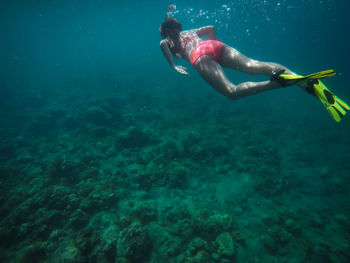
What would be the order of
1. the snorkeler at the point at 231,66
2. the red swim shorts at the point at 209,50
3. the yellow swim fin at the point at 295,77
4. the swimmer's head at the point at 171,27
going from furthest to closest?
the swimmer's head at the point at 171,27, the red swim shorts at the point at 209,50, the snorkeler at the point at 231,66, the yellow swim fin at the point at 295,77

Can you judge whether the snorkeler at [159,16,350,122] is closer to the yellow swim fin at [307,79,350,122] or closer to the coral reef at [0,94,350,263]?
the yellow swim fin at [307,79,350,122]

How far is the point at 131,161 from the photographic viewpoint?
8.88 metres

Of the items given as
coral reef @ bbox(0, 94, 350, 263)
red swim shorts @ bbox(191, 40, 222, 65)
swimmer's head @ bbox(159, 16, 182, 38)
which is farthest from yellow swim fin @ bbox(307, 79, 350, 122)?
coral reef @ bbox(0, 94, 350, 263)

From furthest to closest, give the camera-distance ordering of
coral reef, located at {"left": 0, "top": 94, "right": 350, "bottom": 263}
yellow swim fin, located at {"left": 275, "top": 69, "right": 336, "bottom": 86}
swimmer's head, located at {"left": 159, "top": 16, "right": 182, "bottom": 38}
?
coral reef, located at {"left": 0, "top": 94, "right": 350, "bottom": 263}
swimmer's head, located at {"left": 159, "top": 16, "right": 182, "bottom": 38}
yellow swim fin, located at {"left": 275, "top": 69, "right": 336, "bottom": 86}

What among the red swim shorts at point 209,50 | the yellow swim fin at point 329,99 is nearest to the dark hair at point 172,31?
the red swim shorts at point 209,50

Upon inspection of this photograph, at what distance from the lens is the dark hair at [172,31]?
4.78 meters

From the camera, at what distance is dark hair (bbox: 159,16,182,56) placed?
4779 millimetres

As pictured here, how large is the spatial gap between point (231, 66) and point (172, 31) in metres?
1.94

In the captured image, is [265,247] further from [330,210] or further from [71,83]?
[71,83]

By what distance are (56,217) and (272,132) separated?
1386cm

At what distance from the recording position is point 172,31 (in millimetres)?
4805

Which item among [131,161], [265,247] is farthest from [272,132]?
[131,161]

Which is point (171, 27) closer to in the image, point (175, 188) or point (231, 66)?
point (231, 66)

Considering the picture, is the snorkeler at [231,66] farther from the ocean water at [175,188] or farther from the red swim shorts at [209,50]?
the ocean water at [175,188]
